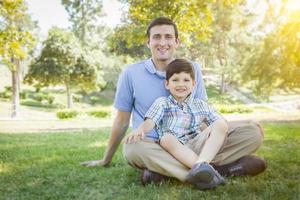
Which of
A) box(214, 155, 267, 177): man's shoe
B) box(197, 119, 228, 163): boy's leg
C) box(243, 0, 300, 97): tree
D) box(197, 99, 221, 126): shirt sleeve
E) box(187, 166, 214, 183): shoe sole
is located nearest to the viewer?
box(187, 166, 214, 183): shoe sole

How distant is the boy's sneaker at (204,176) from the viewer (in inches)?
120

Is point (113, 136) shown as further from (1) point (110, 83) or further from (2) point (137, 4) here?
(1) point (110, 83)

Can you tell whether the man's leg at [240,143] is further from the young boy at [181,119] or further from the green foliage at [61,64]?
the green foliage at [61,64]

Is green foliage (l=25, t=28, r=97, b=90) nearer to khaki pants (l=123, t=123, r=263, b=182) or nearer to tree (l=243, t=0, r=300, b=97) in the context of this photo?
tree (l=243, t=0, r=300, b=97)

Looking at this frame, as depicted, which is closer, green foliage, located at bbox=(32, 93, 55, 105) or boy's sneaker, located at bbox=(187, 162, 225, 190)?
boy's sneaker, located at bbox=(187, 162, 225, 190)

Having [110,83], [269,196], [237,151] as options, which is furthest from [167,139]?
[110,83]

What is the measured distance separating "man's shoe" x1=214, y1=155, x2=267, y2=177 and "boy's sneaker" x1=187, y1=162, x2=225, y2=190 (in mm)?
495

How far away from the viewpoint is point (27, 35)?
8.40 metres

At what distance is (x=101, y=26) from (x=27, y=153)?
120 ft

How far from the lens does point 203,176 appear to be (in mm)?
3070

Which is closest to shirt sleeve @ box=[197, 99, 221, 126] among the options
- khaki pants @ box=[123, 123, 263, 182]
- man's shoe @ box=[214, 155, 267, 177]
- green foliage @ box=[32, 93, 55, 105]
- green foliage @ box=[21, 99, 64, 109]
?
khaki pants @ box=[123, 123, 263, 182]

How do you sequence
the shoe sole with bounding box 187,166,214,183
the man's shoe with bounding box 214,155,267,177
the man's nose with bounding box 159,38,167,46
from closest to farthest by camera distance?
A: the shoe sole with bounding box 187,166,214,183, the man's shoe with bounding box 214,155,267,177, the man's nose with bounding box 159,38,167,46

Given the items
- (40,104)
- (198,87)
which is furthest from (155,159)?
(40,104)

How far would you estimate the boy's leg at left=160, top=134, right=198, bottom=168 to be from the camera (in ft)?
10.8
